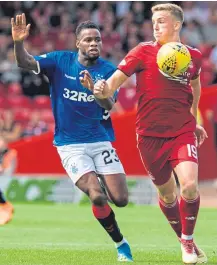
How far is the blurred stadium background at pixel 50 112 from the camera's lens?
18.2 meters

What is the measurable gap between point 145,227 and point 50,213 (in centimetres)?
299

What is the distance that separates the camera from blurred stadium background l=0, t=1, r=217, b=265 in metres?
18.2

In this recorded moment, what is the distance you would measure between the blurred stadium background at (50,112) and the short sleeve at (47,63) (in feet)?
6.56

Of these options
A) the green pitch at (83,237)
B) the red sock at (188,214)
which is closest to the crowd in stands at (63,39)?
the green pitch at (83,237)

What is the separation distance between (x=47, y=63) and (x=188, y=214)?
241 cm

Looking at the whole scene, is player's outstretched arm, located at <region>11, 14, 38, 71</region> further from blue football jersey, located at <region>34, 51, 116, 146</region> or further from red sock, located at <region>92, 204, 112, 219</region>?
red sock, located at <region>92, 204, 112, 219</region>

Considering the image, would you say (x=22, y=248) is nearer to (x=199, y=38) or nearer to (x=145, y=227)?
(x=145, y=227)

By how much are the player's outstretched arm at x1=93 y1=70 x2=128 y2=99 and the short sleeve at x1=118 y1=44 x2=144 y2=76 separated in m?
0.06

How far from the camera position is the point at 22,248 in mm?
11016

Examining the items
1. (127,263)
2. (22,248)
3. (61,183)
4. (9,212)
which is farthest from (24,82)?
(127,263)

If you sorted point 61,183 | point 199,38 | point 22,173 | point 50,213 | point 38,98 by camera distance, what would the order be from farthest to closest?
point 199,38, point 38,98, point 22,173, point 61,183, point 50,213

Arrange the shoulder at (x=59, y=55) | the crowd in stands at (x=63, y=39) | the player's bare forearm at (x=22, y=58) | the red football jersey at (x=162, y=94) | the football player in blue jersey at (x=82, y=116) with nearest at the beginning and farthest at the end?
1. the red football jersey at (x=162, y=94)
2. the player's bare forearm at (x=22, y=58)
3. the football player in blue jersey at (x=82, y=116)
4. the shoulder at (x=59, y=55)
5. the crowd in stands at (x=63, y=39)

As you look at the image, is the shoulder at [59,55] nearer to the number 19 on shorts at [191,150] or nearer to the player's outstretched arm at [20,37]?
the player's outstretched arm at [20,37]

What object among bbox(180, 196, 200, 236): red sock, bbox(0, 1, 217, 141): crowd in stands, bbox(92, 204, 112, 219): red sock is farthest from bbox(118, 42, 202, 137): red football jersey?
bbox(0, 1, 217, 141): crowd in stands
